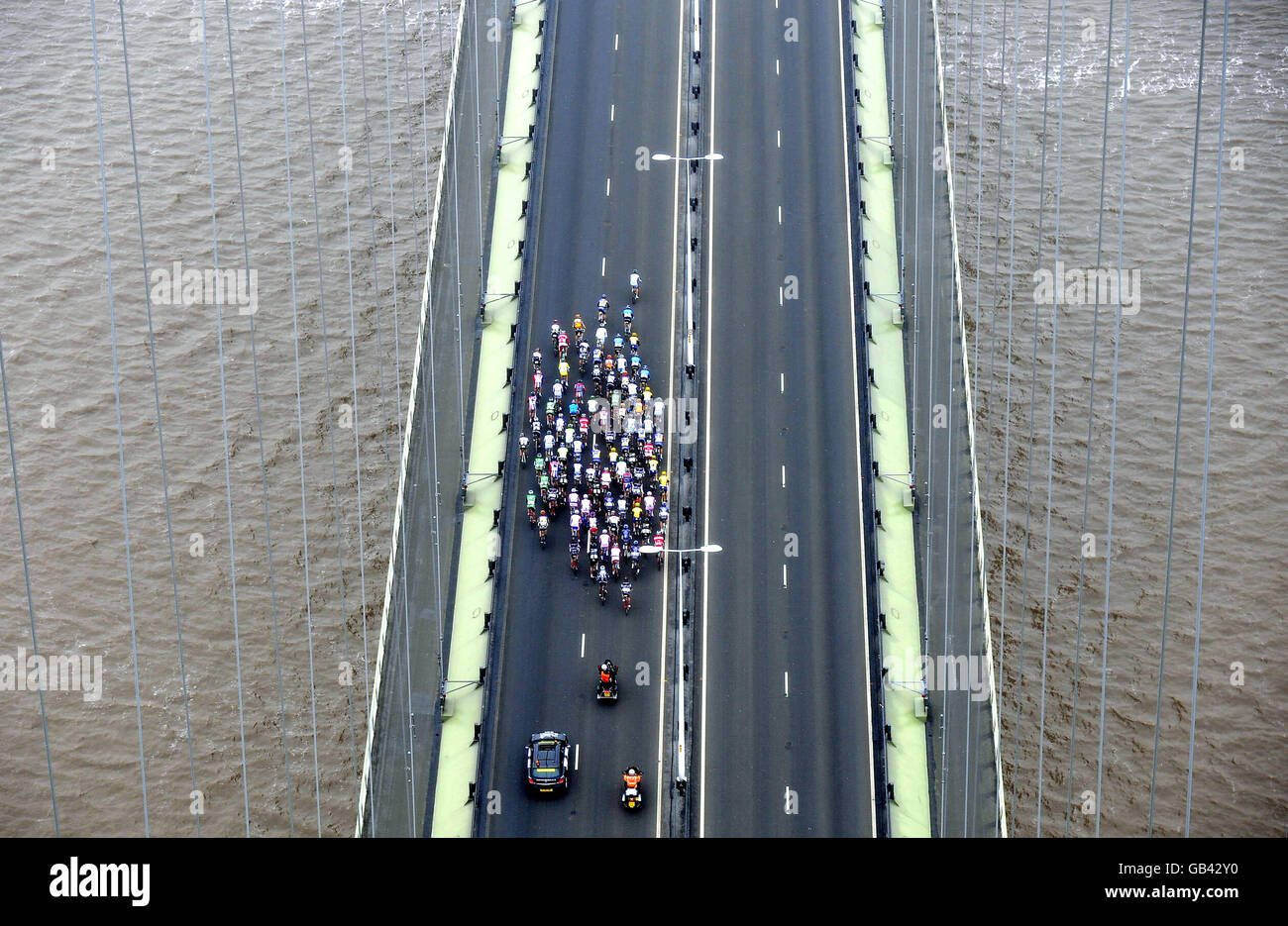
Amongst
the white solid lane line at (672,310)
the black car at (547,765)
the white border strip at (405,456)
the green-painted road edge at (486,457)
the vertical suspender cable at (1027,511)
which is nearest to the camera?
the white border strip at (405,456)

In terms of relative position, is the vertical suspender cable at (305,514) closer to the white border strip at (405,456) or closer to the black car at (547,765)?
the white border strip at (405,456)

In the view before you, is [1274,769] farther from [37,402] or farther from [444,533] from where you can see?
[37,402]

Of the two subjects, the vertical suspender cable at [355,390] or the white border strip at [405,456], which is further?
the vertical suspender cable at [355,390]

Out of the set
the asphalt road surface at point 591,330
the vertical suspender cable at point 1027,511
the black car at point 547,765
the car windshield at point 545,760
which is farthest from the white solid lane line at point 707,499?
the vertical suspender cable at point 1027,511

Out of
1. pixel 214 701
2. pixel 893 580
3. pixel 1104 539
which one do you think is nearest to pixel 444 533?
pixel 214 701

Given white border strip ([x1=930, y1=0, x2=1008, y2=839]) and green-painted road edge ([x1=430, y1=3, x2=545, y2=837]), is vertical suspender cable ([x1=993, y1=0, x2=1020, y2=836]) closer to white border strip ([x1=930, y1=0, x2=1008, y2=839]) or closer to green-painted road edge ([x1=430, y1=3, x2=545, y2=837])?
white border strip ([x1=930, y1=0, x2=1008, y2=839])

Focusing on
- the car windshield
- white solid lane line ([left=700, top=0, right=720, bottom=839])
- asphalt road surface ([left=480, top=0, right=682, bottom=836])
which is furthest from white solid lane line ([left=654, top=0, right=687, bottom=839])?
the car windshield
